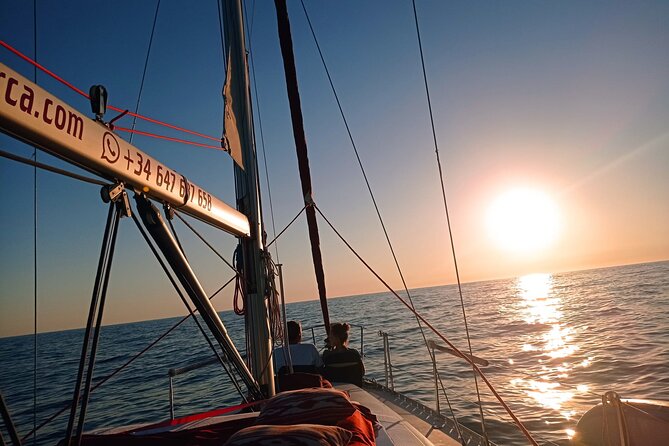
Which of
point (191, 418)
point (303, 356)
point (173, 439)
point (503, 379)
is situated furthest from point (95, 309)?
point (503, 379)

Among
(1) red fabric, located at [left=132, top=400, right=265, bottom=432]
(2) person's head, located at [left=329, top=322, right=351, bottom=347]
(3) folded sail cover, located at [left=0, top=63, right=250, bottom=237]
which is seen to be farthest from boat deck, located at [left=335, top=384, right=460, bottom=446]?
(3) folded sail cover, located at [left=0, top=63, right=250, bottom=237]

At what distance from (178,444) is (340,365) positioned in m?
3.59

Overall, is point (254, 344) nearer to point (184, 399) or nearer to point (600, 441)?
point (600, 441)

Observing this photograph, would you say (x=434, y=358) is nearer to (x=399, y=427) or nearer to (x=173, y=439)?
(x=399, y=427)

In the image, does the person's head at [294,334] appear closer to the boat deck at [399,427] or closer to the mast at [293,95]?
the mast at [293,95]

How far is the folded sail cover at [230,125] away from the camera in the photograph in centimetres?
371

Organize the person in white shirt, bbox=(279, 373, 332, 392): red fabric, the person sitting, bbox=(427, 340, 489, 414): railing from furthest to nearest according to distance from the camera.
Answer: the person sitting, the person in white shirt, bbox=(279, 373, 332, 392): red fabric, bbox=(427, 340, 489, 414): railing

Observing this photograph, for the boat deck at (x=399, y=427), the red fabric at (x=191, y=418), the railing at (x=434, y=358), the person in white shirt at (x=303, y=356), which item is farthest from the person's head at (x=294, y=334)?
the red fabric at (x=191, y=418)

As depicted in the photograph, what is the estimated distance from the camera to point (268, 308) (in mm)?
4195

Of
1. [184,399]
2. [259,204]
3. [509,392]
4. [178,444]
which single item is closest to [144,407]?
[184,399]

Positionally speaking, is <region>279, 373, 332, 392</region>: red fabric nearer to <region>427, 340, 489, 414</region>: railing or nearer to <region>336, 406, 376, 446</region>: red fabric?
<region>427, 340, 489, 414</region>: railing

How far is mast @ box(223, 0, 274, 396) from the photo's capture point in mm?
3877

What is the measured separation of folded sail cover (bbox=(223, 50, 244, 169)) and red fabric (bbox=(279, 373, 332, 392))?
79.2 inches

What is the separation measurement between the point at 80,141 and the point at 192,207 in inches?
45.4
